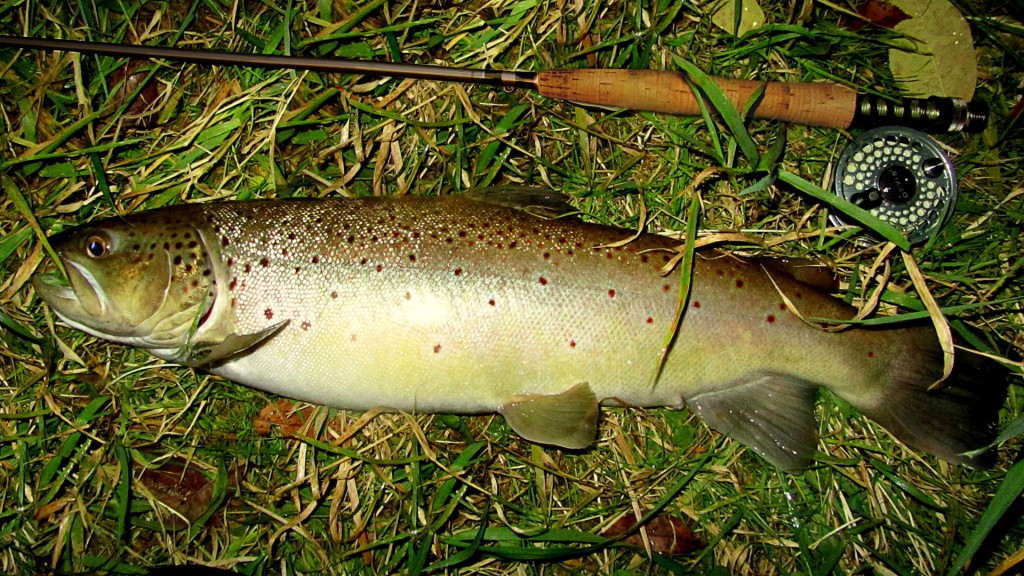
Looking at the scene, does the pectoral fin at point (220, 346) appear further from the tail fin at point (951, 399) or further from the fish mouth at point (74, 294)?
the tail fin at point (951, 399)

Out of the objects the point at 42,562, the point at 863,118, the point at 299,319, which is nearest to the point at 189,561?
the point at 42,562

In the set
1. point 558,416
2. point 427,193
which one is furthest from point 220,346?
point 558,416

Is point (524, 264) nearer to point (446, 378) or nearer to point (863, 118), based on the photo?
point (446, 378)

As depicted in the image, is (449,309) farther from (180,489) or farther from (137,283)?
(180,489)

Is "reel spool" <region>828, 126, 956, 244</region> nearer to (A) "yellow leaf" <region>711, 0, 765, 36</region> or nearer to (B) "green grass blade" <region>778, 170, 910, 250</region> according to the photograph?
(B) "green grass blade" <region>778, 170, 910, 250</region>

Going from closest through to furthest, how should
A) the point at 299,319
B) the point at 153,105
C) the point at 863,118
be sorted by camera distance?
the point at 299,319 → the point at 863,118 → the point at 153,105

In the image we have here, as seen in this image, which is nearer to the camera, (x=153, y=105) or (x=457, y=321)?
(x=457, y=321)

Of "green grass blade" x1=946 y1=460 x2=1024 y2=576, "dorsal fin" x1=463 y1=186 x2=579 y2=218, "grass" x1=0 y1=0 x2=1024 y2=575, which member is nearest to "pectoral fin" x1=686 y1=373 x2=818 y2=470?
"grass" x1=0 y1=0 x2=1024 y2=575
